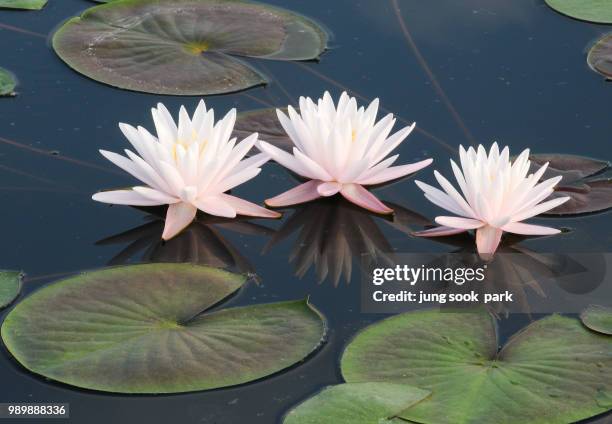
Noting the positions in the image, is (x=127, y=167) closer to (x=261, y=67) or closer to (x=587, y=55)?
(x=261, y=67)

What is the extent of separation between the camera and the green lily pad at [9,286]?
8.02 feet

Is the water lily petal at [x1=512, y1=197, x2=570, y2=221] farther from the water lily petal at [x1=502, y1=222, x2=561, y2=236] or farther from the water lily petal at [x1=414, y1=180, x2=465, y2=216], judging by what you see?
the water lily petal at [x1=414, y1=180, x2=465, y2=216]

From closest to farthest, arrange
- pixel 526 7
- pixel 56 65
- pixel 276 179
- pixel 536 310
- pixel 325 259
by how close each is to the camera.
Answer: pixel 536 310 < pixel 325 259 < pixel 276 179 < pixel 56 65 < pixel 526 7

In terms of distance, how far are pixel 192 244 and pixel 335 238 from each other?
1.24 feet

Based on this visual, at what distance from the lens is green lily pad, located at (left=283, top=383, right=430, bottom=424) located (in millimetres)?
2072

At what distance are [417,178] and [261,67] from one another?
0.87 metres

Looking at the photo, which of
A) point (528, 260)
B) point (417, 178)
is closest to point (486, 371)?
point (528, 260)

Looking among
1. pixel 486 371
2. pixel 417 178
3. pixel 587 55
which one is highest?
pixel 587 55

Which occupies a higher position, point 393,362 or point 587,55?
point 587,55

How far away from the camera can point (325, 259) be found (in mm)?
2684

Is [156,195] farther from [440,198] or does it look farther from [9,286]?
[440,198]

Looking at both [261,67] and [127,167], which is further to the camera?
[261,67]

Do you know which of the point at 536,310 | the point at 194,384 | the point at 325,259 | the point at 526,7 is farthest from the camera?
the point at 526,7

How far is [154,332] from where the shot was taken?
2.33m
